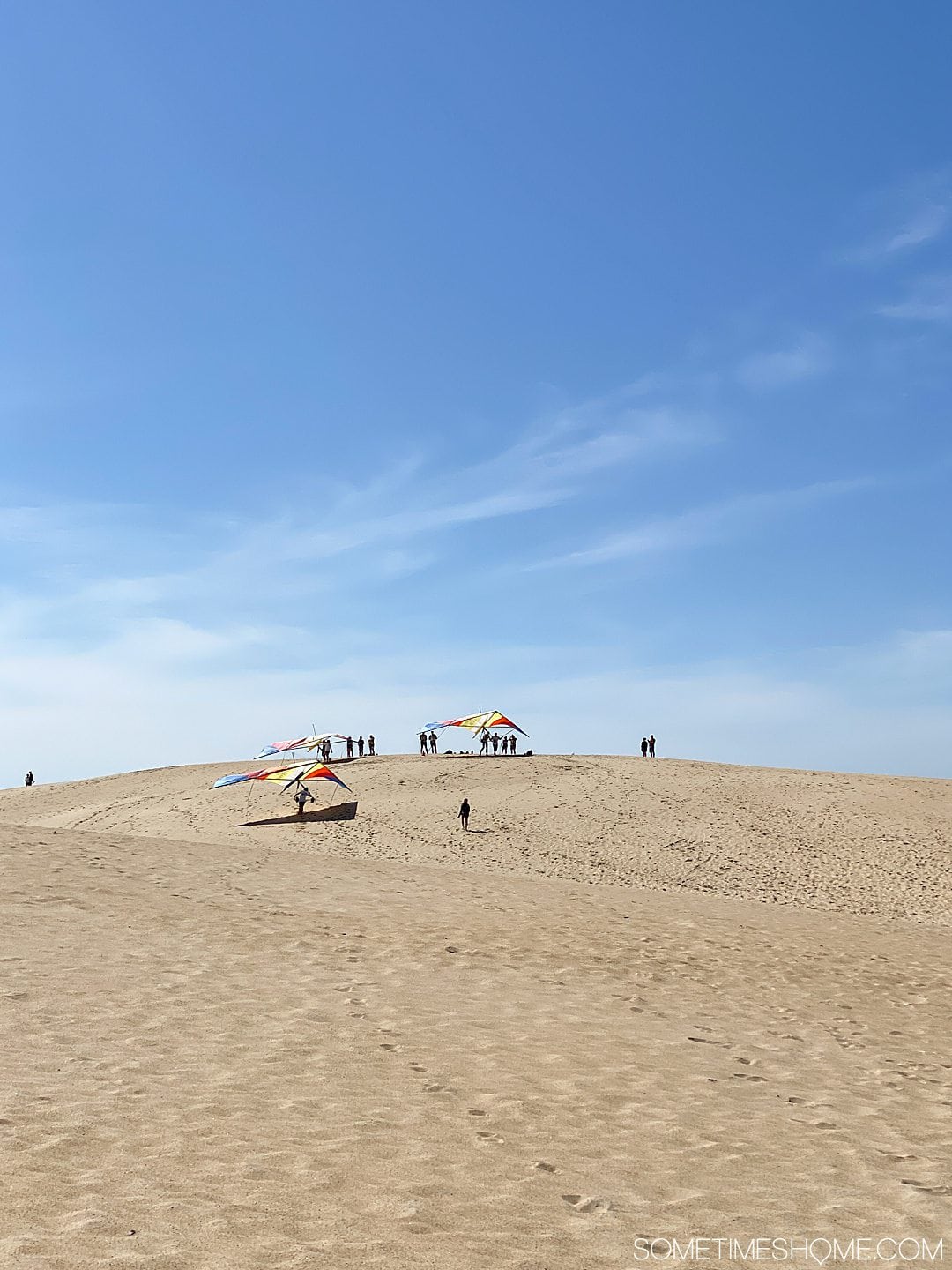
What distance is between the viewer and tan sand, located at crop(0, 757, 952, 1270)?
5.62m

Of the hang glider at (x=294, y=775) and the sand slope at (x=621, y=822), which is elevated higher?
the hang glider at (x=294, y=775)

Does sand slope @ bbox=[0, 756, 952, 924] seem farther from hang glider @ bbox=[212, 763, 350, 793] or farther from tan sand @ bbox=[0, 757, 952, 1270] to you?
tan sand @ bbox=[0, 757, 952, 1270]

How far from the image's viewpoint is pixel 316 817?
38375 mm

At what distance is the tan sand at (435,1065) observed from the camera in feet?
18.4

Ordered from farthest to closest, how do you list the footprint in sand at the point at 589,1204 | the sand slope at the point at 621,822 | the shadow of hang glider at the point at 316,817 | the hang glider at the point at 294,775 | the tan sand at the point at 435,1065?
the hang glider at the point at 294,775, the shadow of hang glider at the point at 316,817, the sand slope at the point at 621,822, the footprint in sand at the point at 589,1204, the tan sand at the point at 435,1065

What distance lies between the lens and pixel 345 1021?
33.4 feet

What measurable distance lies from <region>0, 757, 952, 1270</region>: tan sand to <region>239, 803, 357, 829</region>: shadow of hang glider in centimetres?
1465

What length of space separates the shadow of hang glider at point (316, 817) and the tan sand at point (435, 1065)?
14.7m

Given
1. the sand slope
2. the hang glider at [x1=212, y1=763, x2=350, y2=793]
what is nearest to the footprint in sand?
the sand slope

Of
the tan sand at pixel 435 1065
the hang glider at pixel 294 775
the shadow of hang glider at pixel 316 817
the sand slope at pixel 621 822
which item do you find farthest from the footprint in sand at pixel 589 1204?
the hang glider at pixel 294 775

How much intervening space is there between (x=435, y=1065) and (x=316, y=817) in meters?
30.3

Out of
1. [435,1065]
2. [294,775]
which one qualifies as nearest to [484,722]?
[294,775]

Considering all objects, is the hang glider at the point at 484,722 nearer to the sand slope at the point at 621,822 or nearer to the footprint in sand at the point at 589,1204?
the sand slope at the point at 621,822

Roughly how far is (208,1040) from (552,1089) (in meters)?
3.31
